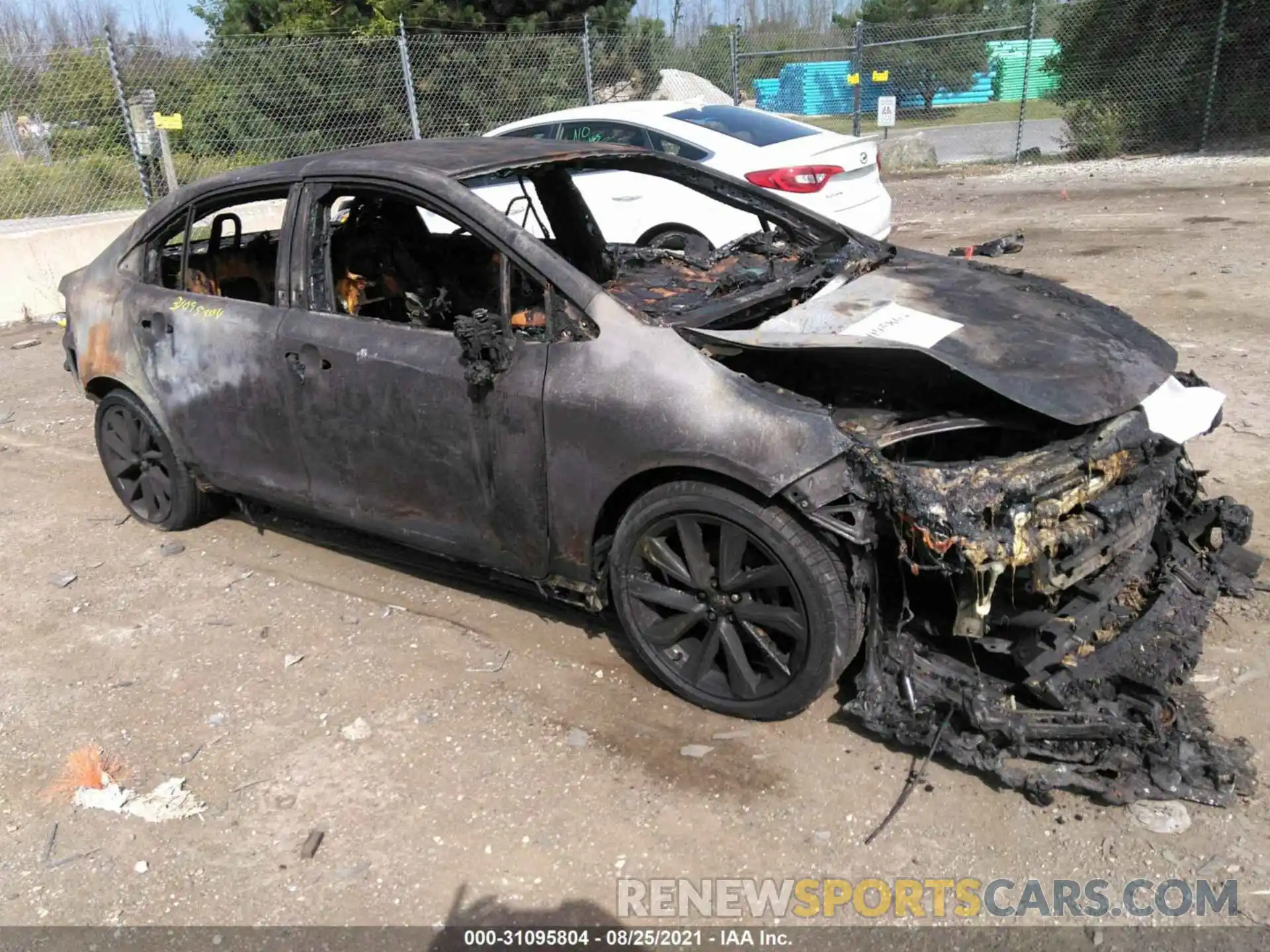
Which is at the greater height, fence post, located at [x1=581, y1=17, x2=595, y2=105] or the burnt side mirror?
fence post, located at [x1=581, y1=17, x2=595, y2=105]

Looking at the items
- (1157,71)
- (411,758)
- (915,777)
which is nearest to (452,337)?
(411,758)

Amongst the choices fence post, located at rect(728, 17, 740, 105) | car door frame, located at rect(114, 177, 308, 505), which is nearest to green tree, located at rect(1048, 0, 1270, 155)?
fence post, located at rect(728, 17, 740, 105)

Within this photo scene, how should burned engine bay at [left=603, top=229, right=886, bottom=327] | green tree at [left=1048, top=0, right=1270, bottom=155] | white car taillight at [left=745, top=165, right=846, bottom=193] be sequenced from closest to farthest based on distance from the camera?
burned engine bay at [left=603, top=229, right=886, bottom=327]
white car taillight at [left=745, top=165, right=846, bottom=193]
green tree at [left=1048, top=0, right=1270, bottom=155]

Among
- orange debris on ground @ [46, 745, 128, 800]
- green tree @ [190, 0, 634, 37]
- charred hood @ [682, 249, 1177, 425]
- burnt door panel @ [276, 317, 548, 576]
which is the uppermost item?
green tree @ [190, 0, 634, 37]

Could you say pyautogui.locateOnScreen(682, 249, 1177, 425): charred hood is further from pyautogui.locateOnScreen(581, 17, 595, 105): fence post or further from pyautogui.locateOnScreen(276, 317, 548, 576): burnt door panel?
pyautogui.locateOnScreen(581, 17, 595, 105): fence post

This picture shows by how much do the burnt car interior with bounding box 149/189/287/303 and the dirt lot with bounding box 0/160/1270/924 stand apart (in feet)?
4.00

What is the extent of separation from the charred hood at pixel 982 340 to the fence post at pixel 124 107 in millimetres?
10023

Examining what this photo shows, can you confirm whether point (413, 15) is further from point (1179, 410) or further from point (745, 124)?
point (1179, 410)

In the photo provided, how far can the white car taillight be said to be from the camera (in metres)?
7.64

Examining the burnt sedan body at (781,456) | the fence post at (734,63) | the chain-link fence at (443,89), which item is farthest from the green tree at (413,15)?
the burnt sedan body at (781,456)

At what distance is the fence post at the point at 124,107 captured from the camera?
427 inches

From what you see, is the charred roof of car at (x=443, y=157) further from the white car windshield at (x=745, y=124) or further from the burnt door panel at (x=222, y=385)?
the white car windshield at (x=745, y=124)

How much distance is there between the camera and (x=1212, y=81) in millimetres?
14734

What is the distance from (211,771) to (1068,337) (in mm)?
3158
